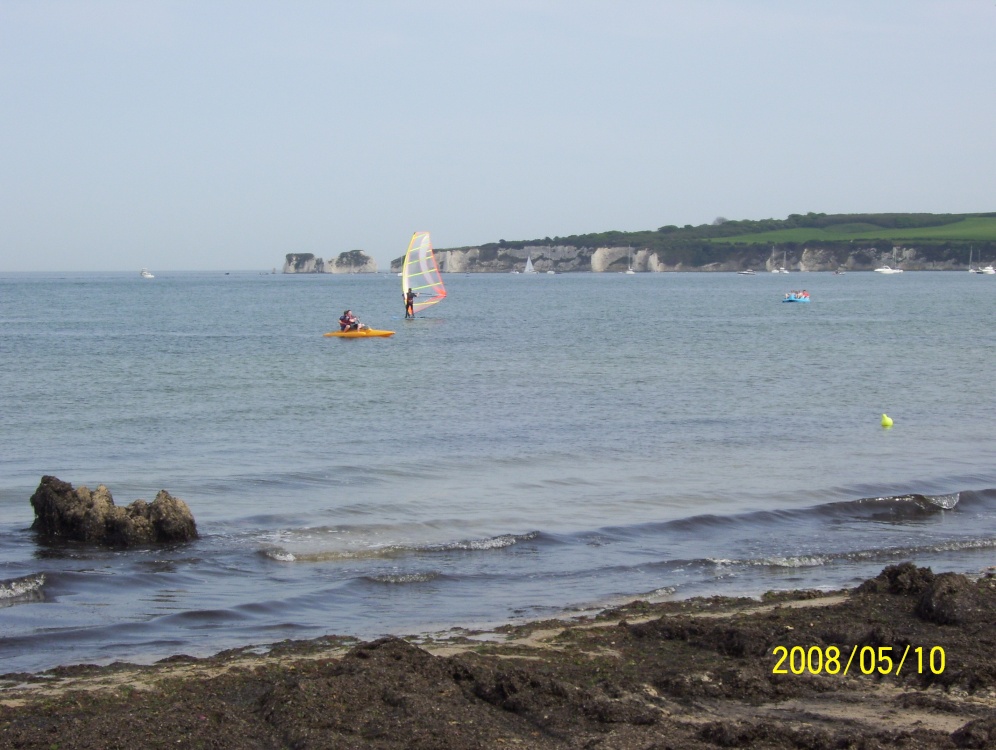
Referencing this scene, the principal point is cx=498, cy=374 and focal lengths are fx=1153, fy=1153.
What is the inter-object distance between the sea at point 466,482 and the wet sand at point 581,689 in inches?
41.7

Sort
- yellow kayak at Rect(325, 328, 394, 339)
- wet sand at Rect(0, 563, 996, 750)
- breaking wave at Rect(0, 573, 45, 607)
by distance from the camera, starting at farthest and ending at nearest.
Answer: yellow kayak at Rect(325, 328, 394, 339) < breaking wave at Rect(0, 573, 45, 607) < wet sand at Rect(0, 563, 996, 750)

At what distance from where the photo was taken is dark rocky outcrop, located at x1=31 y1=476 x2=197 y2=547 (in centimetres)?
1286

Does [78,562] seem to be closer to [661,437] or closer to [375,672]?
[375,672]

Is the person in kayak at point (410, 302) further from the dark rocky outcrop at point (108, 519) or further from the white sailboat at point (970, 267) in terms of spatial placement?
the white sailboat at point (970, 267)

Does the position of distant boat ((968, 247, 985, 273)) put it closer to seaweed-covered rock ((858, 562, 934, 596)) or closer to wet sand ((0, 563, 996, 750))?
seaweed-covered rock ((858, 562, 934, 596))

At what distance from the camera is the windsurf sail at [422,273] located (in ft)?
189

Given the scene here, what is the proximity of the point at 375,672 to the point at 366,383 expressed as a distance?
78.1ft

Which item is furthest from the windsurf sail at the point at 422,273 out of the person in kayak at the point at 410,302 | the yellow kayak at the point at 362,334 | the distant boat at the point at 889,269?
the distant boat at the point at 889,269

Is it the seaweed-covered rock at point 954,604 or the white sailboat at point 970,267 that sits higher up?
the white sailboat at point 970,267

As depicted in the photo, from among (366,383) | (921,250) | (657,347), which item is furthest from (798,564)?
(921,250)

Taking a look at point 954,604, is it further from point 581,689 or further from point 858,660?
point 581,689

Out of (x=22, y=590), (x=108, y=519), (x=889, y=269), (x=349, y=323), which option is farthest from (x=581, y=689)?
(x=889, y=269)

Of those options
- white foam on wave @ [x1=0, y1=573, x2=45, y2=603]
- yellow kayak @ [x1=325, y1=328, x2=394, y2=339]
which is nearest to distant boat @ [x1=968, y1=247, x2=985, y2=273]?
yellow kayak @ [x1=325, y1=328, x2=394, y2=339]

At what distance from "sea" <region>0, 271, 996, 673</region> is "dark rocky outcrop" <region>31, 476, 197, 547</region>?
0.71 feet
